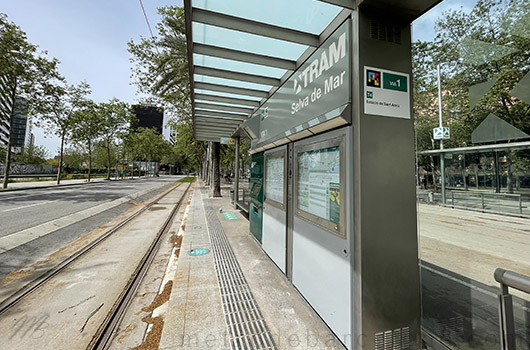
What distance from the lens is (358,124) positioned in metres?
1.92

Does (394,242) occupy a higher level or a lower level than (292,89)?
lower

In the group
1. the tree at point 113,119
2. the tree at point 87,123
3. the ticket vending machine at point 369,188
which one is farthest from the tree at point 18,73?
the ticket vending machine at point 369,188

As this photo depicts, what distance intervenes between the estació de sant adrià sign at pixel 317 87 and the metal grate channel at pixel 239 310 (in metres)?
2.26

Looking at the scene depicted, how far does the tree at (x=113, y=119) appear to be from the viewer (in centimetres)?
2916

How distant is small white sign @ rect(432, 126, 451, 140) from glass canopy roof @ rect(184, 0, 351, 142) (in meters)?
1.43

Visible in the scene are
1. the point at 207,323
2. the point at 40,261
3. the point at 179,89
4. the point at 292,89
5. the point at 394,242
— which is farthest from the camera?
the point at 179,89

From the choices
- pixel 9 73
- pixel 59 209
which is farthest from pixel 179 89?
pixel 9 73

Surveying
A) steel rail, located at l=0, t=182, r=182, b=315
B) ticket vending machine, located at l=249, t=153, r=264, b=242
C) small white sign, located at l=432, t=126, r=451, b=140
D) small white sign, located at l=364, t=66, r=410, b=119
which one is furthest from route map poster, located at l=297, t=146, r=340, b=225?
steel rail, located at l=0, t=182, r=182, b=315

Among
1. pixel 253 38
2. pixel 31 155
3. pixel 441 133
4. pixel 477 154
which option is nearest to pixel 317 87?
pixel 253 38

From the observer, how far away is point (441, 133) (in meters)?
2.03

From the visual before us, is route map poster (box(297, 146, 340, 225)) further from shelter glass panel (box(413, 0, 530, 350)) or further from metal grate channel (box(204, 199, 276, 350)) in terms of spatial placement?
metal grate channel (box(204, 199, 276, 350))

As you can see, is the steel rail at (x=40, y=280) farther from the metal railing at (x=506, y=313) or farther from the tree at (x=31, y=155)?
the tree at (x=31, y=155)

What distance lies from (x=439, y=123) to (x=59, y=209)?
12.4m

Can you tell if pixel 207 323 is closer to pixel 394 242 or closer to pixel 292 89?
pixel 394 242
